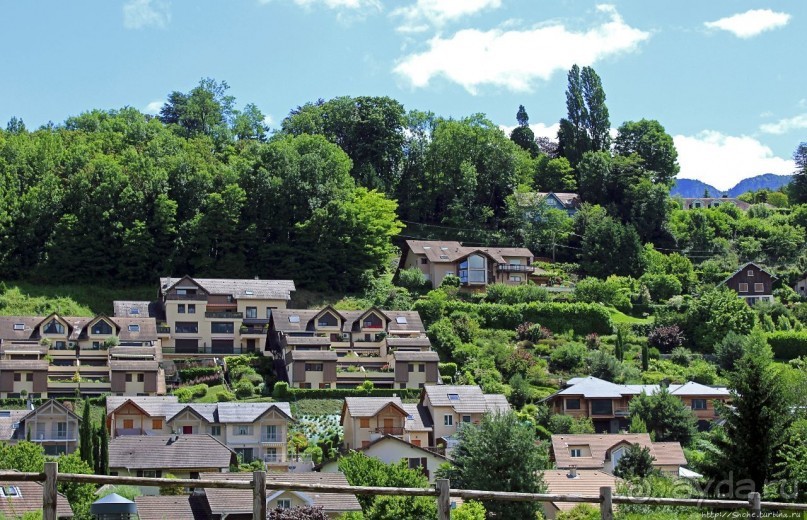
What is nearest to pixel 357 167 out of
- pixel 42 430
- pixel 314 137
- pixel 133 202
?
pixel 314 137

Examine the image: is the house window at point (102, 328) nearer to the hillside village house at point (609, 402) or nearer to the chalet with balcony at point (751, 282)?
the hillside village house at point (609, 402)

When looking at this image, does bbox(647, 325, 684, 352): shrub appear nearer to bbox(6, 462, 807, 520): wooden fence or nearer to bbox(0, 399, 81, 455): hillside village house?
bbox(0, 399, 81, 455): hillside village house

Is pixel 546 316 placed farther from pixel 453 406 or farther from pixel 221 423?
pixel 221 423

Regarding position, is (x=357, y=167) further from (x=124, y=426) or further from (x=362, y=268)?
(x=124, y=426)

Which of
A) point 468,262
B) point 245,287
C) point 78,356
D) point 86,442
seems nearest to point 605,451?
point 86,442

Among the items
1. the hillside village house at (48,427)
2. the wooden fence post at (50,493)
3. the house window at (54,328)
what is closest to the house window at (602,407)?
the hillside village house at (48,427)

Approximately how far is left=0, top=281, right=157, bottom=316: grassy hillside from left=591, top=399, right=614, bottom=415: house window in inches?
1087

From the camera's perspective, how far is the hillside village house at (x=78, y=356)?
5518cm

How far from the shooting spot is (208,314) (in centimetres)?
6475

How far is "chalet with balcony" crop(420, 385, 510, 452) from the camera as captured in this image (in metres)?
53.1

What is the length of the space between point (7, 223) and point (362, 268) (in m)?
21.0

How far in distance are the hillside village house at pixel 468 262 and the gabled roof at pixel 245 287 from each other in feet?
36.9

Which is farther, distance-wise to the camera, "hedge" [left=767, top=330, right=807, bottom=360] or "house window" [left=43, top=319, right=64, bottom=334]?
"hedge" [left=767, top=330, right=807, bottom=360]

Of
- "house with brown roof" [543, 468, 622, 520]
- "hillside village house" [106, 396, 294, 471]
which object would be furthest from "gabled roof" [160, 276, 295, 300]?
"house with brown roof" [543, 468, 622, 520]
